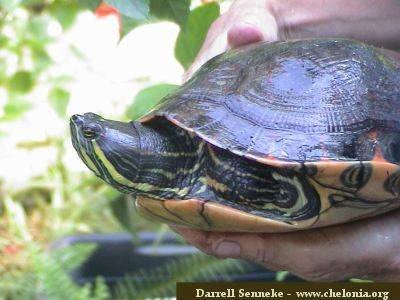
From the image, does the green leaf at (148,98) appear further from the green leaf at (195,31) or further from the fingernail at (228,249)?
the fingernail at (228,249)

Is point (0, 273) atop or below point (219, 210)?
below

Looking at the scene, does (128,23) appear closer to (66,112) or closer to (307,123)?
(307,123)

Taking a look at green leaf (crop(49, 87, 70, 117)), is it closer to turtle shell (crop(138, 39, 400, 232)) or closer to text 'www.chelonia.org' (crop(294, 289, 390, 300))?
turtle shell (crop(138, 39, 400, 232))

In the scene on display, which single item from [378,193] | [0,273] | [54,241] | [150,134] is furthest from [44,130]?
[378,193]

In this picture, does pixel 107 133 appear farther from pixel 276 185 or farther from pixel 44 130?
pixel 44 130

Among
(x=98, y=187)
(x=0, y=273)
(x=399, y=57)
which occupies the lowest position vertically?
(x=0, y=273)

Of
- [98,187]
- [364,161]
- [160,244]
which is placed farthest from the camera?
[98,187]

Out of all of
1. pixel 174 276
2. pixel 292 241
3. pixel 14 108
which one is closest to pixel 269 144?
pixel 292 241

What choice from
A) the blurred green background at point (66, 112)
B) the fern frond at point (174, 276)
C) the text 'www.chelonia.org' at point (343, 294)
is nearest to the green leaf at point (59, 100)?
the blurred green background at point (66, 112)
